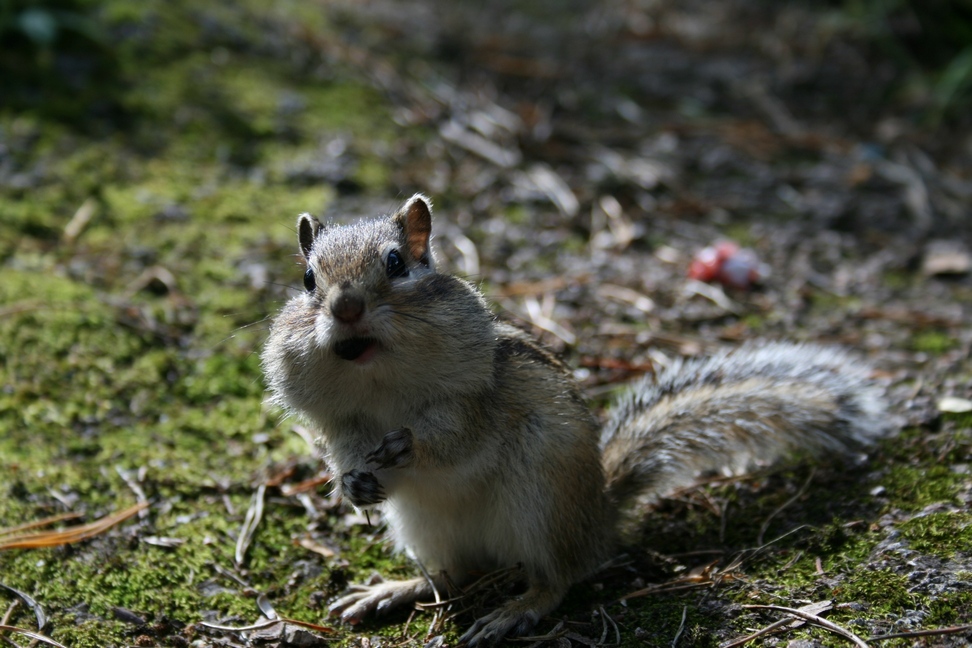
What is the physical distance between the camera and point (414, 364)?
2.49m

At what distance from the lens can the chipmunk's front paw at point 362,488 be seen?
2543mm

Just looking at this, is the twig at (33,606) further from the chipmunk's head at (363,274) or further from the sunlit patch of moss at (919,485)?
the sunlit patch of moss at (919,485)

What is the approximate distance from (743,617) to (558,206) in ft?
10.1

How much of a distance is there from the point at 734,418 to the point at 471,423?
0.92 m

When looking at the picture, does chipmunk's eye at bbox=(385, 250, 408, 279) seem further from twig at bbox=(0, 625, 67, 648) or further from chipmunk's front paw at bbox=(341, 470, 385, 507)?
twig at bbox=(0, 625, 67, 648)

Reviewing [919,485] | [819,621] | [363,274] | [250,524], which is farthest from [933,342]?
[250,524]

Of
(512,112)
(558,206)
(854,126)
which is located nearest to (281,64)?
(512,112)

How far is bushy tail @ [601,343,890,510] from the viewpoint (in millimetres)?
2936

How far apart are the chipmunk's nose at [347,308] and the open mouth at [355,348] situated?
0.29ft

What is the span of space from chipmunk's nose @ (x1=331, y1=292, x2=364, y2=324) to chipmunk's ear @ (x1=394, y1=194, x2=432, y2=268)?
429 millimetres

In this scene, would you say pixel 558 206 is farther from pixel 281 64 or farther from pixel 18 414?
pixel 18 414

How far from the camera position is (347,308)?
7.69 feet

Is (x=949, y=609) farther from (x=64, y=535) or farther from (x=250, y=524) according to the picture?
(x=64, y=535)

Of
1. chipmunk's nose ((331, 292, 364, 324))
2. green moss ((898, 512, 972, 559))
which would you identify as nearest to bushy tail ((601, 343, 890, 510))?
green moss ((898, 512, 972, 559))
